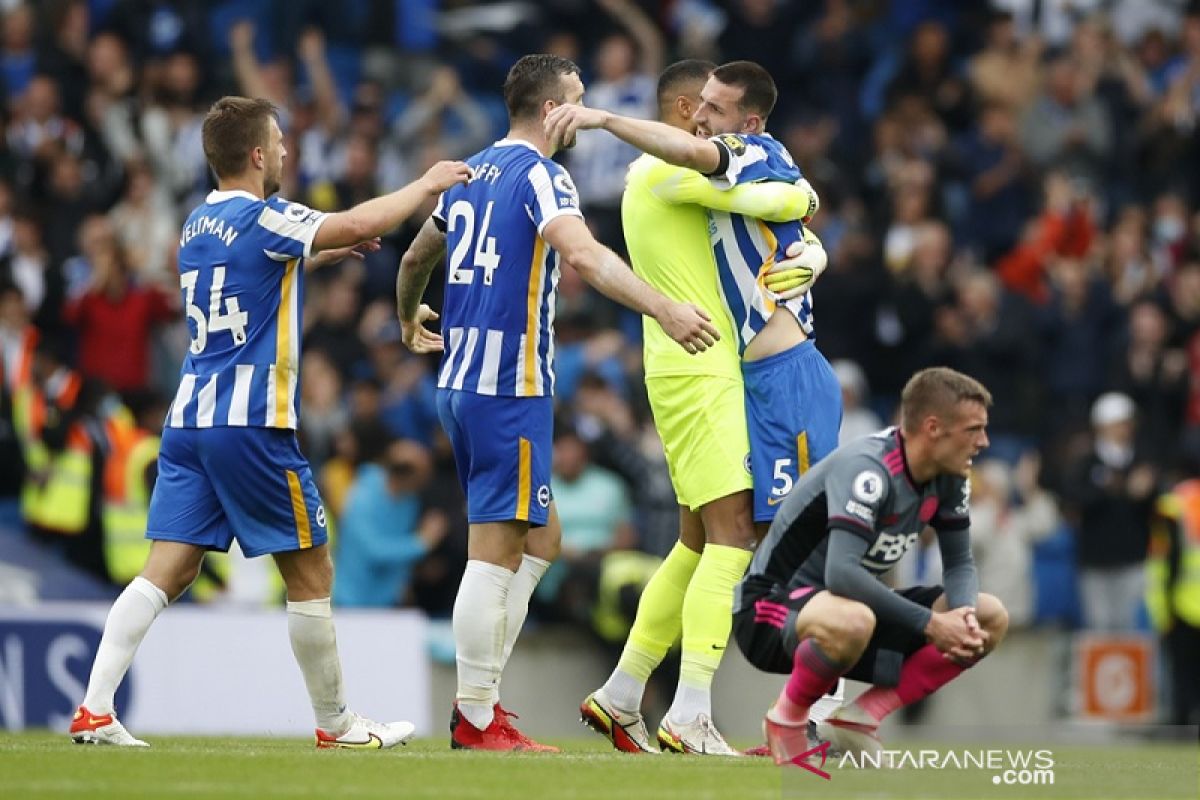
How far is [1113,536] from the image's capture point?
16250 millimetres

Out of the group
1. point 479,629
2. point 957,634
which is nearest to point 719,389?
point 479,629

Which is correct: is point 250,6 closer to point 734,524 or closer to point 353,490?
point 353,490

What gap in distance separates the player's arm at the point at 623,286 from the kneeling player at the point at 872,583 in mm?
708

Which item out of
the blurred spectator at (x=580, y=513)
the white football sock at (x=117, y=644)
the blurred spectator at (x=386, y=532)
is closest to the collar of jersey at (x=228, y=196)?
the white football sock at (x=117, y=644)

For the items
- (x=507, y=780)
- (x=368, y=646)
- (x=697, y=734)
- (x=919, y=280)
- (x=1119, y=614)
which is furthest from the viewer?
(x=919, y=280)

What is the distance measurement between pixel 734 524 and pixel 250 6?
12.2 meters

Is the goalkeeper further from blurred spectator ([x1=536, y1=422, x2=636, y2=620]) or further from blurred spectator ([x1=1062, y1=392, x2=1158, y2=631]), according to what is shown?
blurred spectator ([x1=1062, y1=392, x2=1158, y2=631])

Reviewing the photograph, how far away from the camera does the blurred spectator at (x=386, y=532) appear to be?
48.1ft

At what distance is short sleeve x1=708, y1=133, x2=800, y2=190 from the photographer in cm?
903

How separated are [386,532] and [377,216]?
254 inches

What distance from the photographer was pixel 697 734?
8938 millimetres

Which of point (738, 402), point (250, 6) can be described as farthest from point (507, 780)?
point (250, 6)

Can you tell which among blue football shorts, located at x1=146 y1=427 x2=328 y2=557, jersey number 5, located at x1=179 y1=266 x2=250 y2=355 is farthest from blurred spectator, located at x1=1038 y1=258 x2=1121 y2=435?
jersey number 5, located at x1=179 y1=266 x2=250 y2=355

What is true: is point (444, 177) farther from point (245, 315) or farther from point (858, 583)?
point (858, 583)
